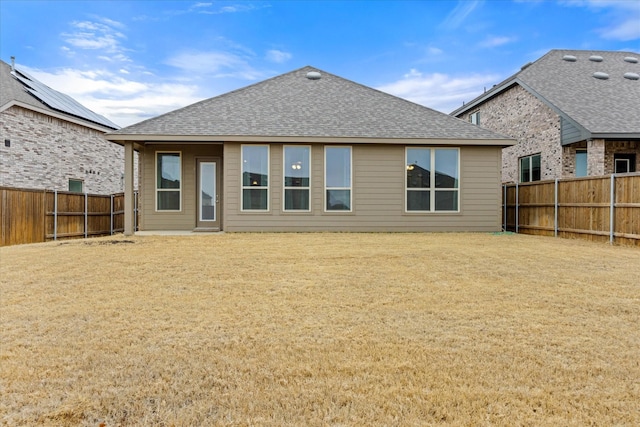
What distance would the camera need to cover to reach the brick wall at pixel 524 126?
45.7 feet

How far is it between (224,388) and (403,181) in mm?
10386

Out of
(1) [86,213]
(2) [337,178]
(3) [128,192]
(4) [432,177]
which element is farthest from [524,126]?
(1) [86,213]

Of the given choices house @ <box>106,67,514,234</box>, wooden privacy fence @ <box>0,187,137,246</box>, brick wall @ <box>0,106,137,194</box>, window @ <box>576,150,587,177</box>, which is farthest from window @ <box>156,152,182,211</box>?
window @ <box>576,150,587,177</box>

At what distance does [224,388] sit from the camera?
237cm

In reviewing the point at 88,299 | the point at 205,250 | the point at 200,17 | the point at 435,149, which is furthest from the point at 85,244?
the point at 200,17

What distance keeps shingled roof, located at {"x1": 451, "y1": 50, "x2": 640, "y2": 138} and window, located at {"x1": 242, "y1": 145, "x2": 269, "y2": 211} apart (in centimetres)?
985

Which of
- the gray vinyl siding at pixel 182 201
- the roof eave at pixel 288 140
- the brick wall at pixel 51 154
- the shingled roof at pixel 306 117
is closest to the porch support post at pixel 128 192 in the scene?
the roof eave at pixel 288 140

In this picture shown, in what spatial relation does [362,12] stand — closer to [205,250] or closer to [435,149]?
[435,149]

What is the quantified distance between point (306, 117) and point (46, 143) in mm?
10731

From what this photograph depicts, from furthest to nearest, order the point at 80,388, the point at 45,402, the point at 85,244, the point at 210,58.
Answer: the point at 210,58 → the point at 85,244 → the point at 80,388 → the point at 45,402

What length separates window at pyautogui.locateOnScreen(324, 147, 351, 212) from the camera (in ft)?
39.2

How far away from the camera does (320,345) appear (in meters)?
3.05

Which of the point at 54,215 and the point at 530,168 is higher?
the point at 530,168

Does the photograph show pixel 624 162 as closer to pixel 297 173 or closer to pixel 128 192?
pixel 297 173
